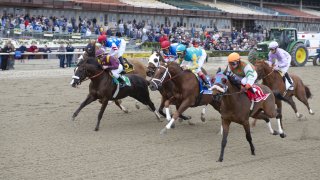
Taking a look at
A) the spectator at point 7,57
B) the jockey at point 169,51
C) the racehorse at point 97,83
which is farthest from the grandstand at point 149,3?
the racehorse at point 97,83

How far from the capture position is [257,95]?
27.3 feet

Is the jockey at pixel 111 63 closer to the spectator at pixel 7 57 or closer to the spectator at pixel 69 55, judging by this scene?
the spectator at pixel 7 57

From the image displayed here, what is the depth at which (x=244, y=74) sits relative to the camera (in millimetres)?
8094

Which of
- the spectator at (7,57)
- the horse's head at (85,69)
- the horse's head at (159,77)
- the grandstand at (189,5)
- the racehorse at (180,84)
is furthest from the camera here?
the grandstand at (189,5)

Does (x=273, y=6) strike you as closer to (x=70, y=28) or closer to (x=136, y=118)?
(x=70, y=28)

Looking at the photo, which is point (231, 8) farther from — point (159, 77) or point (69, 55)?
point (159, 77)

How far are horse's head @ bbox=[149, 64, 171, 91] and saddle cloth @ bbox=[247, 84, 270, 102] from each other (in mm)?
1953

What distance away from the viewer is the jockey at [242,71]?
25.6 feet

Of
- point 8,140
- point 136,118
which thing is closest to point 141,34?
point 136,118

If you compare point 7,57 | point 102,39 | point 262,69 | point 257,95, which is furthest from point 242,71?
point 7,57

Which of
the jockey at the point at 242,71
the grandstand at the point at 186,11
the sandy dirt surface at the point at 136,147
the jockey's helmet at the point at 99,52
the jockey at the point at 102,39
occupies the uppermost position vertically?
the grandstand at the point at 186,11

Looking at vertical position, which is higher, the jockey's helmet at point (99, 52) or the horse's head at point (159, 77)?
the jockey's helmet at point (99, 52)

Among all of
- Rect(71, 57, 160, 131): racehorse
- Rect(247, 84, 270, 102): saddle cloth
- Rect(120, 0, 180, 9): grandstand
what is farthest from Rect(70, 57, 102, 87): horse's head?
Rect(120, 0, 180, 9): grandstand

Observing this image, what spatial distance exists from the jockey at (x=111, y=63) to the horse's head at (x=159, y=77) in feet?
3.90
